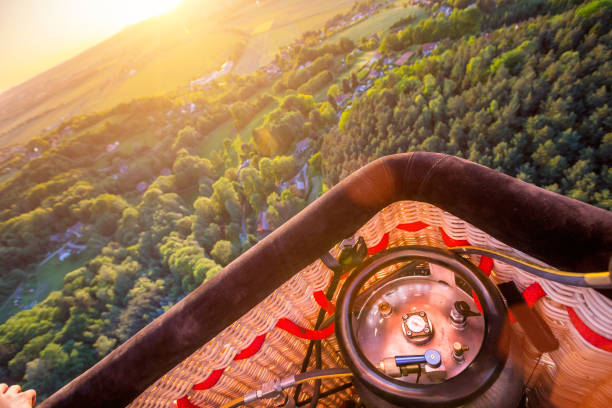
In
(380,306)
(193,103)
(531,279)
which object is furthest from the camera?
(193,103)

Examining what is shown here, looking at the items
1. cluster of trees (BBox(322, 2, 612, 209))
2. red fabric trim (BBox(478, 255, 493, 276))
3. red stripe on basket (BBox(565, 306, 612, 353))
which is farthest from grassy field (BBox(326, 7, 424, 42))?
red stripe on basket (BBox(565, 306, 612, 353))

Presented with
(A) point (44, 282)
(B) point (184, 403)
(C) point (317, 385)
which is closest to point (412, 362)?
(C) point (317, 385)

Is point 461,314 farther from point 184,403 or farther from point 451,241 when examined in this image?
point 184,403

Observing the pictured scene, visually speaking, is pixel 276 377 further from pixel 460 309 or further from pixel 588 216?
pixel 588 216

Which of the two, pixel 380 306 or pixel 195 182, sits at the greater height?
pixel 380 306

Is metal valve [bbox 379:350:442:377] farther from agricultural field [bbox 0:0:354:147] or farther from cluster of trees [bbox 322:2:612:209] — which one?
agricultural field [bbox 0:0:354:147]

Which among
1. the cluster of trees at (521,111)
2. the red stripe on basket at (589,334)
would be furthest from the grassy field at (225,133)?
the red stripe on basket at (589,334)

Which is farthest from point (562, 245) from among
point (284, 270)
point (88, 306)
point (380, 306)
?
point (88, 306)
